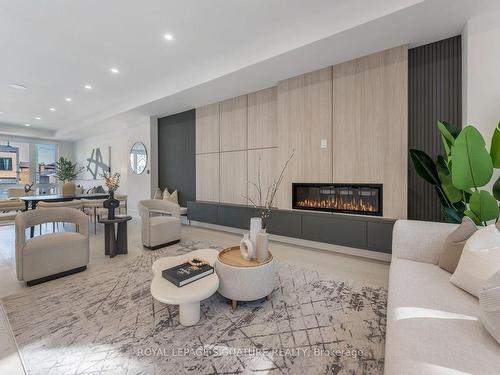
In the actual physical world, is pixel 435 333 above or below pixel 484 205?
below

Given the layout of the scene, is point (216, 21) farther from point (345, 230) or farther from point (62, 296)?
point (62, 296)

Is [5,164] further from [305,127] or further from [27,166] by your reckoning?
[305,127]

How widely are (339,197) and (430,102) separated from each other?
1.75m

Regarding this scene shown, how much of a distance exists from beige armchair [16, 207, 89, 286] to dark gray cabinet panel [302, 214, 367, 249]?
3151 mm

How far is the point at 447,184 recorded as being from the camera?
2.45 meters

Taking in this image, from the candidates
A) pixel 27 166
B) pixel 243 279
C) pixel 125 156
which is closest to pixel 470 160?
pixel 243 279

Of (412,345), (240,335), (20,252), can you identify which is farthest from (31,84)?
(412,345)

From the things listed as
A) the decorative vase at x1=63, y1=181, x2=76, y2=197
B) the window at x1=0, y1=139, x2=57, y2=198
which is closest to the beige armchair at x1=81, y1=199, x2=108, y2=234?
the decorative vase at x1=63, y1=181, x2=76, y2=197

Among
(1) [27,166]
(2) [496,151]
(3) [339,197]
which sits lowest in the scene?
(3) [339,197]

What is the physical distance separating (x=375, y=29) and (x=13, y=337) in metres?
4.56

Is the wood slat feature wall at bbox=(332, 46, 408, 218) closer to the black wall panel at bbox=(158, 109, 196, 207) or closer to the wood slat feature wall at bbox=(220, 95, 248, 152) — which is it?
the wood slat feature wall at bbox=(220, 95, 248, 152)

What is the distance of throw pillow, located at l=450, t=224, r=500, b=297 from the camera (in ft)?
4.54

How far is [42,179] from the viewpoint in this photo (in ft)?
31.5

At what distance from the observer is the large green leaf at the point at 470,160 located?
6.09 feet
